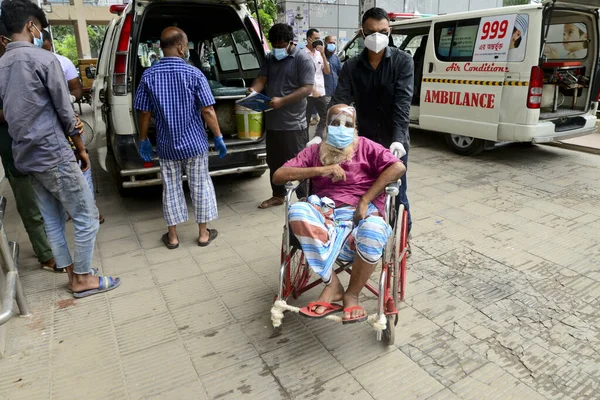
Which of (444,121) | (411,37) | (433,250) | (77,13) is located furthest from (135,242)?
(77,13)

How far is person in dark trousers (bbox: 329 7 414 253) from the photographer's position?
9.94 ft

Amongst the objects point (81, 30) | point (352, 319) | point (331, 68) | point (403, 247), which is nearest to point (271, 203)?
point (403, 247)

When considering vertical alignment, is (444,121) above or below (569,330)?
above

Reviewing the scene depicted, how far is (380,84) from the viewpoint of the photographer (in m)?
3.10

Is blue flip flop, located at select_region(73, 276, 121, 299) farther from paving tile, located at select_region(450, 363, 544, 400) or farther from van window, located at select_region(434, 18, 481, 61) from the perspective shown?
van window, located at select_region(434, 18, 481, 61)

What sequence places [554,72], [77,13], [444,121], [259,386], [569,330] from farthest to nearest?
[77,13] → [444,121] → [554,72] → [569,330] → [259,386]

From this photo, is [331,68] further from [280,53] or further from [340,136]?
[340,136]

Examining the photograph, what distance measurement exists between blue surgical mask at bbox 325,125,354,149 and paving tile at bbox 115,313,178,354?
1.47 m

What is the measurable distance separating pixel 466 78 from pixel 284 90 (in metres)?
3.13

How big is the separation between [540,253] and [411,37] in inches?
193

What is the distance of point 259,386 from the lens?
219 centimetres

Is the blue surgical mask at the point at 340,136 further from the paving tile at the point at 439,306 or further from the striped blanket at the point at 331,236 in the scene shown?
the paving tile at the point at 439,306

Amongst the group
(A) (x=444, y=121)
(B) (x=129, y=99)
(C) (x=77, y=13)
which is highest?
(C) (x=77, y=13)

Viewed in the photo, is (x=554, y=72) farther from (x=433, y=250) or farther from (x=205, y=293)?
(x=205, y=293)
